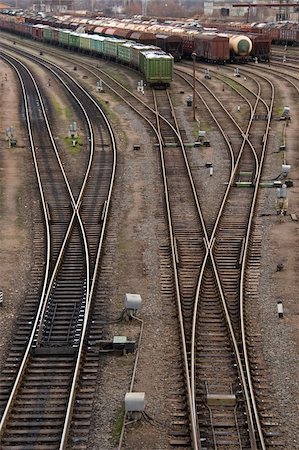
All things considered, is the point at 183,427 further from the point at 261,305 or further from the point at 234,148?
the point at 234,148

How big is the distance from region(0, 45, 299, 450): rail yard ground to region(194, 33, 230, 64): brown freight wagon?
30.2 metres

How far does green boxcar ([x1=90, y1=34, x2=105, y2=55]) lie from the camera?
63584 millimetres

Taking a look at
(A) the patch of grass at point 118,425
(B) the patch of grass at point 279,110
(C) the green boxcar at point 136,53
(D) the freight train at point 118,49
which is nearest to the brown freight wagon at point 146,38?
(D) the freight train at point 118,49

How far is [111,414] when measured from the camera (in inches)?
465

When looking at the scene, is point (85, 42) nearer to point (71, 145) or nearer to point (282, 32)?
point (282, 32)

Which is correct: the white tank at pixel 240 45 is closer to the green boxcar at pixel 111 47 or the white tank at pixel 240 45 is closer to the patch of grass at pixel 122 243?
the green boxcar at pixel 111 47

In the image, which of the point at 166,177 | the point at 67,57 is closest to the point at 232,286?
the point at 166,177

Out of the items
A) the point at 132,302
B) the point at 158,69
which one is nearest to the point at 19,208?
the point at 132,302

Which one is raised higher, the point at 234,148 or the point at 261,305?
the point at 234,148

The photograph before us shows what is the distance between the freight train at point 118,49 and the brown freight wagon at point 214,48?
6161mm

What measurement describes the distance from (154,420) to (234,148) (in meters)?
19.6

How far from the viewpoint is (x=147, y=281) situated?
1695 cm

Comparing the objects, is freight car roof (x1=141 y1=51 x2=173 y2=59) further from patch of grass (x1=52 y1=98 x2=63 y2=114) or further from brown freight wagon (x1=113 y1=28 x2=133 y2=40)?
brown freight wagon (x1=113 y1=28 x2=133 y2=40)

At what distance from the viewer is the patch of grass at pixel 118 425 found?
11.2 metres
